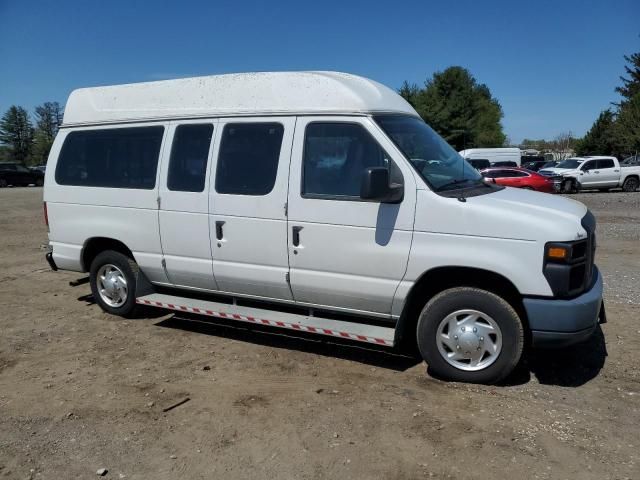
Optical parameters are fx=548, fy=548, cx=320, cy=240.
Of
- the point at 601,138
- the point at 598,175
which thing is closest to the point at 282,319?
the point at 598,175

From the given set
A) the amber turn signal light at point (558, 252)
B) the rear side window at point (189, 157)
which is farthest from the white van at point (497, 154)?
the amber turn signal light at point (558, 252)

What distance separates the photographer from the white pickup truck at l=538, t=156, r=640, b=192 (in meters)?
25.8

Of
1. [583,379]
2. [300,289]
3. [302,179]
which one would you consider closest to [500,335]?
[583,379]

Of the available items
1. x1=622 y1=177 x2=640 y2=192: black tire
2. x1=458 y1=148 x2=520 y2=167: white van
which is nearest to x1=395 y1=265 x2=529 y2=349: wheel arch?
x1=622 y1=177 x2=640 y2=192: black tire

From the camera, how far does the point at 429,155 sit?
4746 mm

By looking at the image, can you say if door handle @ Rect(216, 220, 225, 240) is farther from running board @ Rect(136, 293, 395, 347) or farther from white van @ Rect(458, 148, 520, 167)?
white van @ Rect(458, 148, 520, 167)

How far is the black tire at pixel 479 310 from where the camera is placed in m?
4.18

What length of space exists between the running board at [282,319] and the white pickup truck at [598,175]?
23.8 metres

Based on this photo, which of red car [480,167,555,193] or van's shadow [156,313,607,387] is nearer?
van's shadow [156,313,607,387]

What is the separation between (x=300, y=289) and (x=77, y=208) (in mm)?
2989

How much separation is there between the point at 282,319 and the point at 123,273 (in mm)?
2158

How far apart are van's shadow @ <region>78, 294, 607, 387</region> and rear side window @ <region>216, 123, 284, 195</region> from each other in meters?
1.59

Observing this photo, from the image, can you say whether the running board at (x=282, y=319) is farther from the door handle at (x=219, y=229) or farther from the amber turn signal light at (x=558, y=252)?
the amber turn signal light at (x=558, y=252)

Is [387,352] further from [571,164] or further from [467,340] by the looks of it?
[571,164]
